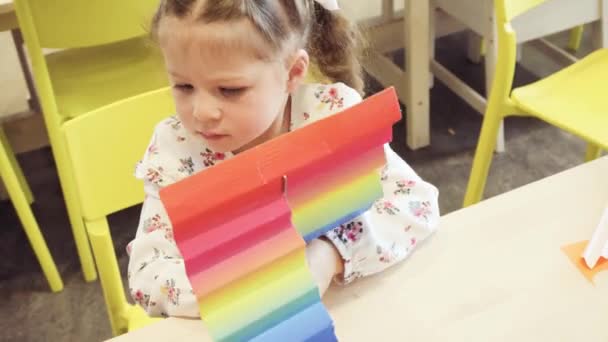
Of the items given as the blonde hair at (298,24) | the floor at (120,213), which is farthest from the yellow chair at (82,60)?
the blonde hair at (298,24)

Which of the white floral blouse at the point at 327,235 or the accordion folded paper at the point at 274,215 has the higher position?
the accordion folded paper at the point at 274,215

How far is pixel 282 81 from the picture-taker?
2.61 feet

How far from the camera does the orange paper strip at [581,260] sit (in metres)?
0.76

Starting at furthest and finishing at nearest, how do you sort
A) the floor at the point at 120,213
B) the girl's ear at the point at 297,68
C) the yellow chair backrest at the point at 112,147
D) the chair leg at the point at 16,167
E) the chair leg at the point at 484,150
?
the chair leg at the point at 16,167 < the floor at the point at 120,213 < the chair leg at the point at 484,150 < the yellow chair backrest at the point at 112,147 < the girl's ear at the point at 297,68

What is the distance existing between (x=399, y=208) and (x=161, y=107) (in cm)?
41

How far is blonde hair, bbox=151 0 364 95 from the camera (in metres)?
0.72

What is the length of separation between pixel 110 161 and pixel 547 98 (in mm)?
1004

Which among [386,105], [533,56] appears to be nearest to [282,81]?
[386,105]

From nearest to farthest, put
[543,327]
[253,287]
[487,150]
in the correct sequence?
[253,287] < [543,327] < [487,150]

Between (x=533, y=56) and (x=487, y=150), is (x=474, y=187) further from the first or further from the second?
(x=533, y=56)

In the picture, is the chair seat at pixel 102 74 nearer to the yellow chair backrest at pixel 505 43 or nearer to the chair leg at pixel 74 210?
the chair leg at pixel 74 210

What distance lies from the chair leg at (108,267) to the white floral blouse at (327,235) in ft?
0.49

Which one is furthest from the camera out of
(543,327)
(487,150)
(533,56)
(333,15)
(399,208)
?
(533,56)

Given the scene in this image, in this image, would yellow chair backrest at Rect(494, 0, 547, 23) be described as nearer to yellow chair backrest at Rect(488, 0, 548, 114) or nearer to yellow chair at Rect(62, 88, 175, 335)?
yellow chair backrest at Rect(488, 0, 548, 114)
